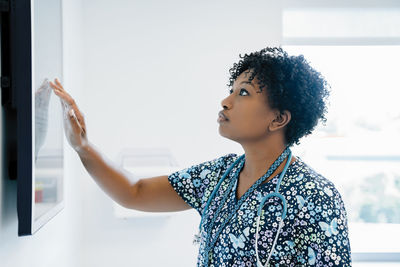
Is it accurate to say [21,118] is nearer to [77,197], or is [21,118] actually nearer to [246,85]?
[246,85]

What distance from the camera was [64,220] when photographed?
5.26 ft

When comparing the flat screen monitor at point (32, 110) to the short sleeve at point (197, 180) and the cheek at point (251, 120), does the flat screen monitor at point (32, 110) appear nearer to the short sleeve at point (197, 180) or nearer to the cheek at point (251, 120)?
the short sleeve at point (197, 180)

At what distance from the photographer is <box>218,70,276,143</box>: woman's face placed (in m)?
1.07

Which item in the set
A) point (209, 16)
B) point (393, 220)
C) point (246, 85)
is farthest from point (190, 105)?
point (393, 220)

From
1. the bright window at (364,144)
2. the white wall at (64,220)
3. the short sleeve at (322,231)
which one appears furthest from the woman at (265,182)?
the bright window at (364,144)

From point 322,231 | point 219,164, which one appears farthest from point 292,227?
point 219,164

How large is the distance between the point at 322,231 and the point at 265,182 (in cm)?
21

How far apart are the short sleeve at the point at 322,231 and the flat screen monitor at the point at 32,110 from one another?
62 centimetres

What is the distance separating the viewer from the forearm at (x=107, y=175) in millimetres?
1105

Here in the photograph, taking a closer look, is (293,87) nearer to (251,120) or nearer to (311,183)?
(251,120)

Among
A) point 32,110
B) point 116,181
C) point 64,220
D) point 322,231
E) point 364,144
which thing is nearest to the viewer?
point 32,110

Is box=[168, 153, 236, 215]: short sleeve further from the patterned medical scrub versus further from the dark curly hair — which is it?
the dark curly hair

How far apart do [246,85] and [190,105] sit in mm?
1110

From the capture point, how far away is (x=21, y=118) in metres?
0.81
